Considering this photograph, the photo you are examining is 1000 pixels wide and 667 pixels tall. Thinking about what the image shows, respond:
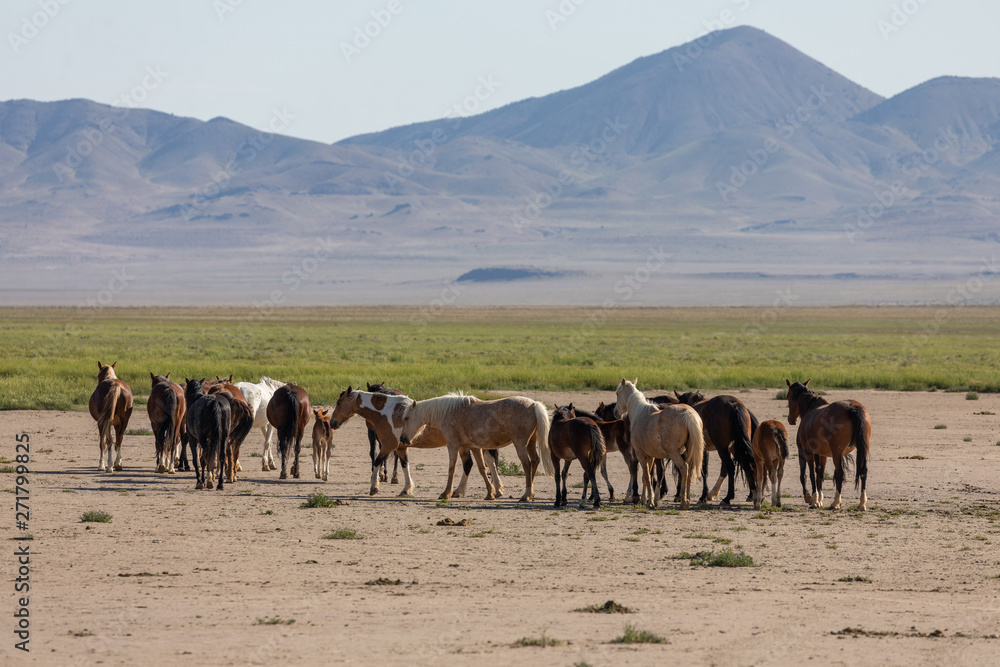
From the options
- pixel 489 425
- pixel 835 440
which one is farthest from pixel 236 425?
pixel 835 440

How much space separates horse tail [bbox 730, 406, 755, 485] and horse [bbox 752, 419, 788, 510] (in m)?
0.11

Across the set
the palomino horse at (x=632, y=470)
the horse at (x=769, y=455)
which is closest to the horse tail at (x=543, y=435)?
the palomino horse at (x=632, y=470)

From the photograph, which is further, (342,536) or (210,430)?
(210,430)

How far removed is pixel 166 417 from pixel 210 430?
5.33 ft

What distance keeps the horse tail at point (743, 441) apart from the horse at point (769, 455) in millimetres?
112

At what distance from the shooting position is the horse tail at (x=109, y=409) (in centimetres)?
1648

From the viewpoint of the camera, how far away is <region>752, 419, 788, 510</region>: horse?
543 inches

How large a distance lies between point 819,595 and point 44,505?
355 inches

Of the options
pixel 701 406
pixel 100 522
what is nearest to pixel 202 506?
pixel 100 522

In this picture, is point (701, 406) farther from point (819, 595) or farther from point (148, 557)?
point (148, 557)

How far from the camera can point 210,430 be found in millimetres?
15219

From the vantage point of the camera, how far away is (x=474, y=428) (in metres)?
14.7

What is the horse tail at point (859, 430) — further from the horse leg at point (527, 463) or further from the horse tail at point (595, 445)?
the horse leg at point (527, 463)

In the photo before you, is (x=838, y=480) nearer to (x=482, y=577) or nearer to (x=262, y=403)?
(x=482, y=577)
